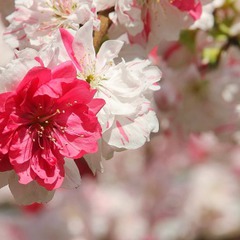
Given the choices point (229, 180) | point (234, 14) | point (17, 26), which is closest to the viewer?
point (17, 26)

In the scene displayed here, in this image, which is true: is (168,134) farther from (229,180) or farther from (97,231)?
(229,180)

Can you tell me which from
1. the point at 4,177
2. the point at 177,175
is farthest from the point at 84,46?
the point at 177,175

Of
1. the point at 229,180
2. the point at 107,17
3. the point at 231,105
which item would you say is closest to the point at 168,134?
the point at 231,105

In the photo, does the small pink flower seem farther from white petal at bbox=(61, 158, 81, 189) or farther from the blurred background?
the blurred background

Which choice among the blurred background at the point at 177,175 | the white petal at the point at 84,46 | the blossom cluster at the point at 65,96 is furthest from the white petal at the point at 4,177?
the blurred background at the point at 177,175

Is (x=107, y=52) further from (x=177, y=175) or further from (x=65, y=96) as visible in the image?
(x=177, y=175)

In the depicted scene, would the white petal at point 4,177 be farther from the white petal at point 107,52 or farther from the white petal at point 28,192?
the white petal at point 107,52
